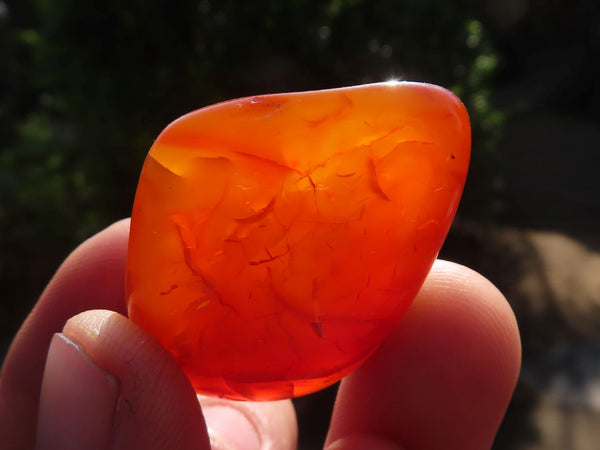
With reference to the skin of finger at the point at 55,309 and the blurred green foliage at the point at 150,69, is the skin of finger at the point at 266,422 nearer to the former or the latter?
the skin of finger at the point at 55,309

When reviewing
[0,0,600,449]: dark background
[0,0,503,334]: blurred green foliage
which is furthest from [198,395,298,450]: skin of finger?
[0,0,503,334]: blurred green foliage

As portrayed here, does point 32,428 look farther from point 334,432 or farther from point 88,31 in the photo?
point 88,31

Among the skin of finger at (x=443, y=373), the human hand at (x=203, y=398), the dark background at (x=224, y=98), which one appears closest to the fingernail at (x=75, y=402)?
the human hand at (x=203, y=398)

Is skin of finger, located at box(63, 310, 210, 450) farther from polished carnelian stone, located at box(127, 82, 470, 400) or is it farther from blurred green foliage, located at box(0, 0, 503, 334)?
blurred green foliage, located at box(0, 0, 503, 334)

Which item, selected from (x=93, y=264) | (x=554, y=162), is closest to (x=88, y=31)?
(x=93, y=264)

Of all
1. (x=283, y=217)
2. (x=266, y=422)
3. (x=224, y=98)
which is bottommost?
(x=266, y=422)

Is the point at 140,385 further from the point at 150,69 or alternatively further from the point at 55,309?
the point at 150,69

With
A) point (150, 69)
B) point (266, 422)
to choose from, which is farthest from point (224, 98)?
point (266, 422)
